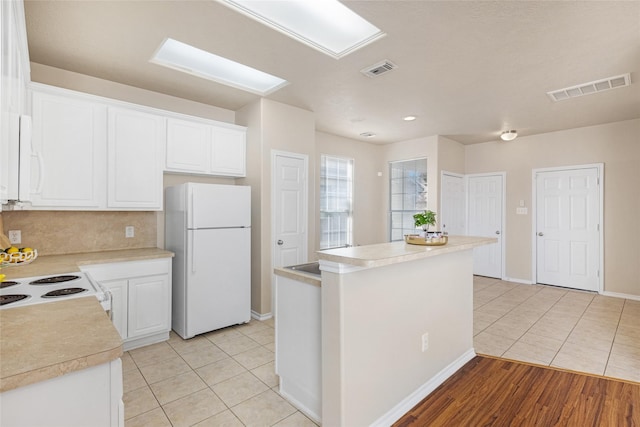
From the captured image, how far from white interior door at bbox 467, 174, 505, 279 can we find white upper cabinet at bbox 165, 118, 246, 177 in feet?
15.4

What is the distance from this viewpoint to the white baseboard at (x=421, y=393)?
1906 millimetres

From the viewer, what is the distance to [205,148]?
3557 millimetres

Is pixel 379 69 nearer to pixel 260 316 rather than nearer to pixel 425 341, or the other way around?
pixel 425 341

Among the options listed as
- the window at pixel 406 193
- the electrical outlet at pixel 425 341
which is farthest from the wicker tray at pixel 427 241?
the window at pixel 406 193

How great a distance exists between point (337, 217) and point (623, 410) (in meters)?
4.04

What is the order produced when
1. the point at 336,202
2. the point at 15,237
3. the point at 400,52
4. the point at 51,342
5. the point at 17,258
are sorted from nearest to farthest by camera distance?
the point at 51,342, the point at 17,258, the point at 400,52, the point at 15,237, the point at 336,202

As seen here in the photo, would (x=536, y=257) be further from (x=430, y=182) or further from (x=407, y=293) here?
(x=407, y=293)

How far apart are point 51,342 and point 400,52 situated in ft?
9.45

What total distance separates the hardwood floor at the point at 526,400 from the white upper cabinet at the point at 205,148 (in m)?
3.05

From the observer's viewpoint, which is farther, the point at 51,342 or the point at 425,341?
the point at 425,341

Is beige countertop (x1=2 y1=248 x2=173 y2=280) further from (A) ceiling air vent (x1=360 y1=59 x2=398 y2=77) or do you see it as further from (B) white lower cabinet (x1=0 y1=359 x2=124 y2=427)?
(A) ceiling air vent (x1=360 y1=59 x2=398 y2=77)

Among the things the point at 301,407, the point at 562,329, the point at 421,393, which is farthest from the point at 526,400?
the point at 562,329

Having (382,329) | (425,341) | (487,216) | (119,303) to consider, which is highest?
(487,216)

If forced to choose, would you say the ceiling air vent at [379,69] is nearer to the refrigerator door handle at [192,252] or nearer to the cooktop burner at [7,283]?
the refrigerator door handle at [192,252]
